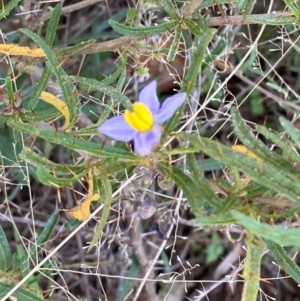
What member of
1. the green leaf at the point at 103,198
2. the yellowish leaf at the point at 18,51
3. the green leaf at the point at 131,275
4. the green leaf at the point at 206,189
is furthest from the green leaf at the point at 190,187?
the green leaf at the point at 131,275

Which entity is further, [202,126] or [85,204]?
[202,126]

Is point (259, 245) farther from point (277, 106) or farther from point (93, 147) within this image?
point (277, 106)

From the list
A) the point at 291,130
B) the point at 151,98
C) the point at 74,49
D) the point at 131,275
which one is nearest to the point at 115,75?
A: the point at 74,49

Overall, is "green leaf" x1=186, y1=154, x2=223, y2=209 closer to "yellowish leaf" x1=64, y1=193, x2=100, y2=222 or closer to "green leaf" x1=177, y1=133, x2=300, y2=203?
"green leaf" x1=177, y1=133, x2=300, y2=203

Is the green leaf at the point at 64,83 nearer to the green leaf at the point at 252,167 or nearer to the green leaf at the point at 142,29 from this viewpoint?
the green leaf at the point at 142,29

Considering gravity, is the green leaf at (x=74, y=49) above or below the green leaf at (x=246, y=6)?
below

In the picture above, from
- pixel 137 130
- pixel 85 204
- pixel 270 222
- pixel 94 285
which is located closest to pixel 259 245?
pixel 270 222

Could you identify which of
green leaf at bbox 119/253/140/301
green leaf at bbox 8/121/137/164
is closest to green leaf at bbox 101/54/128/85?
green leaf at bbox 8/121/137/164
